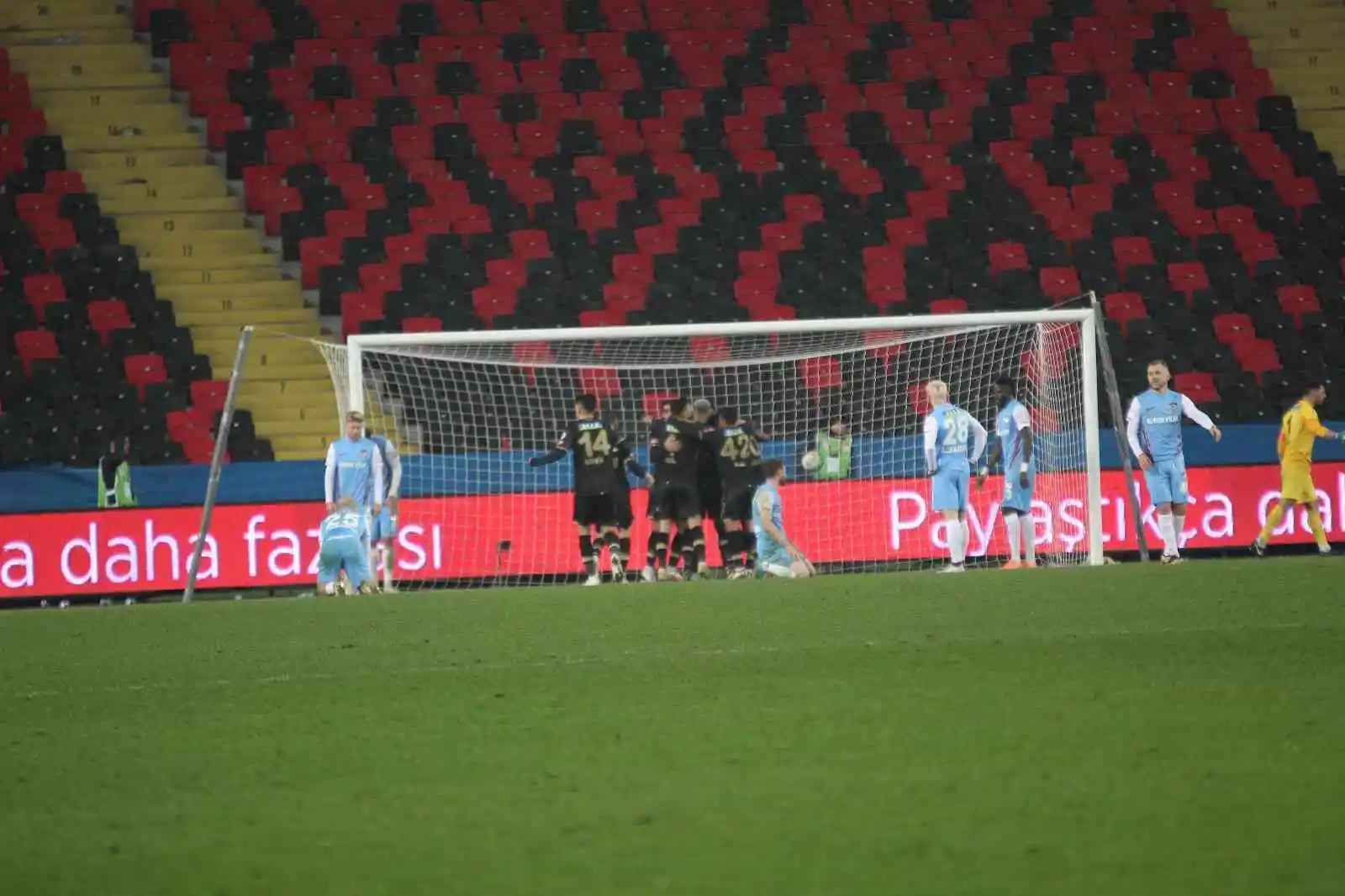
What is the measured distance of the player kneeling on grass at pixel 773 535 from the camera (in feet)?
50.1

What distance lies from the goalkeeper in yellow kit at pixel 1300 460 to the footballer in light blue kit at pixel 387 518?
756cm

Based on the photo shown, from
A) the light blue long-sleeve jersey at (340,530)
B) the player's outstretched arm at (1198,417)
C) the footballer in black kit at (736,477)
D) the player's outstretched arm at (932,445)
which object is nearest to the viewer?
the light blue long-sleeve jersey at (340,530)

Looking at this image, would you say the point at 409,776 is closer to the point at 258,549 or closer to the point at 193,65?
the point at 258,549

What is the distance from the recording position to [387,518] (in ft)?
52.7

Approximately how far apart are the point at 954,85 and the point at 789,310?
225 inches

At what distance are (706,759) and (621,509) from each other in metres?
11.2

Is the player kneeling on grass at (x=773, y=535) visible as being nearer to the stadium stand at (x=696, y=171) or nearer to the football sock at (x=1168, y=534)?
the football sock at (x=1168, y=534)

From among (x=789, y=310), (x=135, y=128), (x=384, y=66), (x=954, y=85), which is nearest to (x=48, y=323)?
(x=135, y=128)

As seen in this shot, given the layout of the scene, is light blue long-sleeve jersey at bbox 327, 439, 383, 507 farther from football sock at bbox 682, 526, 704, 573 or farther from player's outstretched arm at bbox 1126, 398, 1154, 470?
player's outstretched arm at bbox 1126, 398, 1154, 470

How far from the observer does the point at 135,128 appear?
24188 millimetres

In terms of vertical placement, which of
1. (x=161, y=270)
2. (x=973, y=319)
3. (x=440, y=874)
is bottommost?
(x=440, y=874)

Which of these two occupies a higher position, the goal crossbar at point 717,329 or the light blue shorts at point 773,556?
the goal crossbar at point 717,329

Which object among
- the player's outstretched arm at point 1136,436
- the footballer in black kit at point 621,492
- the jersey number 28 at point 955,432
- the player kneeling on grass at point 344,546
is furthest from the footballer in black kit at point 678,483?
the player's outstretched arm at point 1136,436

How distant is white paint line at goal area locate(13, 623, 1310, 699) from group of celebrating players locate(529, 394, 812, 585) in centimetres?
726
